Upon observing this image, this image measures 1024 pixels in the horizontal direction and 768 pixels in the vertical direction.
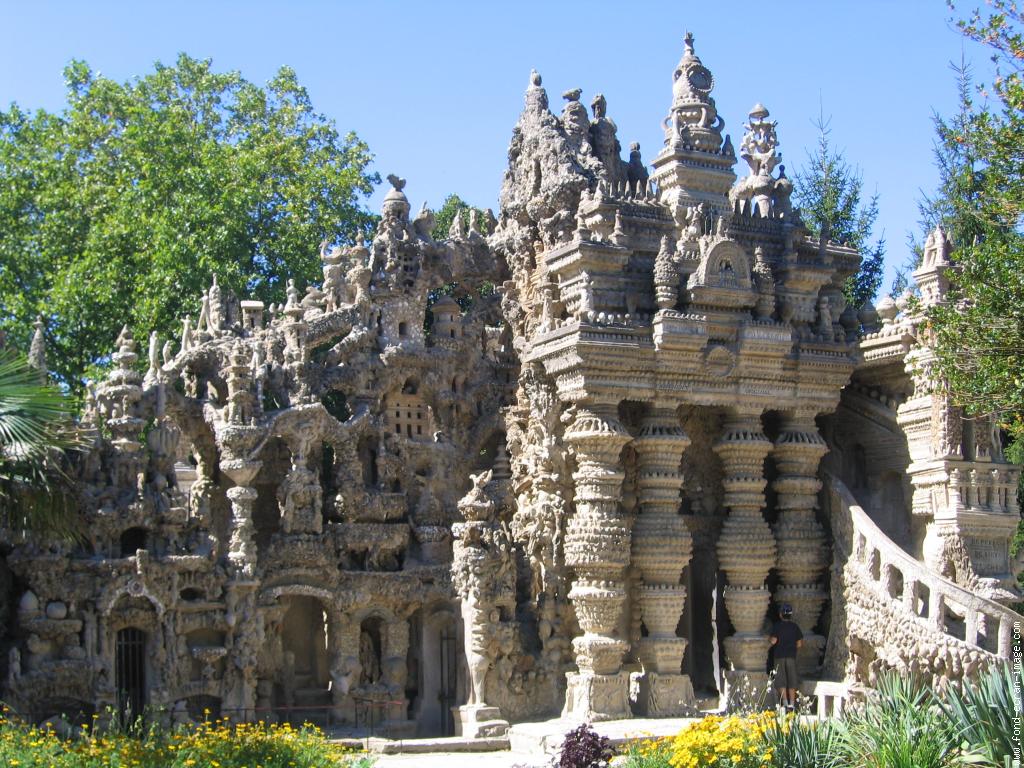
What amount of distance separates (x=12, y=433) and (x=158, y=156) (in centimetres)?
1394

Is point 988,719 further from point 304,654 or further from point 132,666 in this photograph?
point 304,654

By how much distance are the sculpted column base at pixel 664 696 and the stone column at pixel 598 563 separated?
0.37 metres

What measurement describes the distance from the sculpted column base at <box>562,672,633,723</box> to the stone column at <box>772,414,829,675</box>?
2.69 m

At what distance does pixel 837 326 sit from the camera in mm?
21094

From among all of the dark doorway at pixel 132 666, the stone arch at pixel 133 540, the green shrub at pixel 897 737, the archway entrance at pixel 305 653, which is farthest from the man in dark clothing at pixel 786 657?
the stone arch at pixel 133 540

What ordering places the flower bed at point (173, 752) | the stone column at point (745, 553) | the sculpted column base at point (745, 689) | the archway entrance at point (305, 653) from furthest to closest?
the archway entrance at point (305, 653) → the stone column at point (745, 553) → the sculpted column base at point (745, 689) → the flower bed at point (173, 752)

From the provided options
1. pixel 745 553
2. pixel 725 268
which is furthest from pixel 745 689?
pixel 725 268

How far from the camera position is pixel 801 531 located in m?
20.5

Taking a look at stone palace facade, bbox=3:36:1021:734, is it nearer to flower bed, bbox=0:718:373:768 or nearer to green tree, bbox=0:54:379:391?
flower bed, bbox=0:718:373:768

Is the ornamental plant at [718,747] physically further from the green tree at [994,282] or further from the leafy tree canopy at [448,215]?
the leafy tree canopy at [448,215]

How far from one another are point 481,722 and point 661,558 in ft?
9.83

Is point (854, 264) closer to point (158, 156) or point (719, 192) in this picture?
point (719, 192)

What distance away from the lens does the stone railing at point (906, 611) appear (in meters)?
17.0

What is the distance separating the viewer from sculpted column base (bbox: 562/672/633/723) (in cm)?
1891
